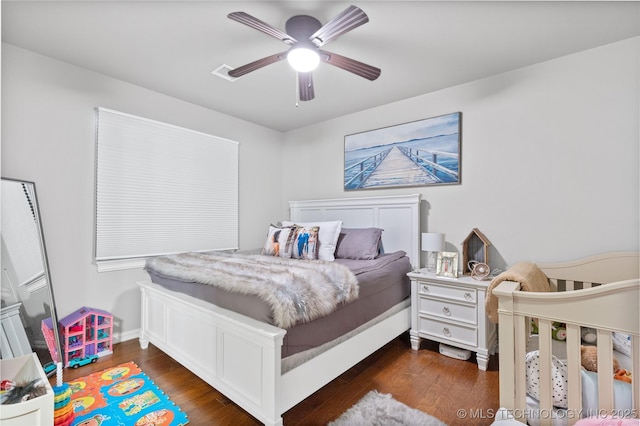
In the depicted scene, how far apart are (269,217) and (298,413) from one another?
291 centimetres

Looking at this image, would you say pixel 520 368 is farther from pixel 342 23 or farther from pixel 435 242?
pixel 342 23

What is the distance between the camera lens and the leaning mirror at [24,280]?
204 cm

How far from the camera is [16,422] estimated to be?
1.26m

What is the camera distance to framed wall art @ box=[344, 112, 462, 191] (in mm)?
2990

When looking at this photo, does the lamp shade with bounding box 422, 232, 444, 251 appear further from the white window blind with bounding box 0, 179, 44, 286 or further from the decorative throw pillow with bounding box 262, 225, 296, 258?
the white window blind with bounding box 0, 179, 44, 286

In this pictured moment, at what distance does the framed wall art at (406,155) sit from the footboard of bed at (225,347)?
7.66 ft

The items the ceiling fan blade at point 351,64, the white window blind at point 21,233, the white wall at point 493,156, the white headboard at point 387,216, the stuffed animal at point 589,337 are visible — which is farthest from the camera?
the white headboard at point 387,216

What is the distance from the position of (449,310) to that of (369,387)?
0.99 metres

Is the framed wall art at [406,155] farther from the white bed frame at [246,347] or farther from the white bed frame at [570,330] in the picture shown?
the white bed frame at [570,330]

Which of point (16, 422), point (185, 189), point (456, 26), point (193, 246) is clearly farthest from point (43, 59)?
point (456, 26)

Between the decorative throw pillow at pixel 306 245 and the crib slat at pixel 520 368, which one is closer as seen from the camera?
the crib slat at pixel 520 368

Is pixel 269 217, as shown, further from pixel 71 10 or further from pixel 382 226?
pixel 71 10

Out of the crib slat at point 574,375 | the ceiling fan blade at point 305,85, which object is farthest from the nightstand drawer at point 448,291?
the ceiling fan blade at point 305,85

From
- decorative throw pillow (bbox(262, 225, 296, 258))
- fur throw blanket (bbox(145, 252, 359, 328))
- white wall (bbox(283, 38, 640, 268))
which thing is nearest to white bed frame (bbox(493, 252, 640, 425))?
fur throw blanket (bbox(145, 252, 359, 328))
